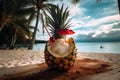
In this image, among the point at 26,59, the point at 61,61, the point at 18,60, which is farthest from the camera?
the point at 26,59

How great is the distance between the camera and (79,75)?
190 inches

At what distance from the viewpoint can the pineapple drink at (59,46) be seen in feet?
16.4

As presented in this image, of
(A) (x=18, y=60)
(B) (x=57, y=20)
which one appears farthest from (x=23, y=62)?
(B) (x=57, y=20)

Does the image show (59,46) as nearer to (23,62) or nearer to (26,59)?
(23,62)

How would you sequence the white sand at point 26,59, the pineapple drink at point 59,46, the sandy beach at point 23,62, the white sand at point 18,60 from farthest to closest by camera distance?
the white sand at point 26,59 < the white sand at point 18,60 < the sandy beach at point 23,62 < the pineapple drink at point 59,46

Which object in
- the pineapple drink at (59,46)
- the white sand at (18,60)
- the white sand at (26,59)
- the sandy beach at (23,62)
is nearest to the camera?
the pineapple drink at (59,46)

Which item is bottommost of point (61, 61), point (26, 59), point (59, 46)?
point (26, 59)

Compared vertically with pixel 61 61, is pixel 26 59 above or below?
below

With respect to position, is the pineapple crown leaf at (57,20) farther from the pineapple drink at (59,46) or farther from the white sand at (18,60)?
the white sand at (18,60)

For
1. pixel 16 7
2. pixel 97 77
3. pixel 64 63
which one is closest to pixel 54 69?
pixel 64 63

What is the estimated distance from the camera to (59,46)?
5047mm

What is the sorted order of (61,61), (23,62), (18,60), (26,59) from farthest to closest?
(26,59) < (18,60) < (23,62) < (61,61)

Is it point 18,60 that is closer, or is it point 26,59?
point 18,60

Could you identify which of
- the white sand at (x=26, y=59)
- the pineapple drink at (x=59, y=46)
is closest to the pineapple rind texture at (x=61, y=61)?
the pineapple drink at (x=59, y=46)
